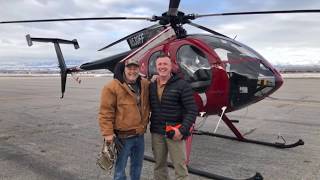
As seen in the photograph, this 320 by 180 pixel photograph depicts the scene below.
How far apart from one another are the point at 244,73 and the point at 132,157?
2.87 m

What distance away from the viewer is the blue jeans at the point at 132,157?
4.45 meters

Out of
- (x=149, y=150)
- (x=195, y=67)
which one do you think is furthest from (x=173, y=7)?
(x=149, y=150)

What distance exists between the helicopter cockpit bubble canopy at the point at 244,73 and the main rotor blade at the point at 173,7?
657 millimetres

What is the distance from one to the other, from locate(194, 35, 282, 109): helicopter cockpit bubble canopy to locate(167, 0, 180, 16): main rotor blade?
657 millimetres

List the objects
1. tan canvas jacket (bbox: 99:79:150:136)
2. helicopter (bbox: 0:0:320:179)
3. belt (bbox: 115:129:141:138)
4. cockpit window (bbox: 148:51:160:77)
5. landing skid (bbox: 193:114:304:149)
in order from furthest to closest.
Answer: landing skid (bbox: 193:114:304:149) → cockpit window (bbox: 148:51:160:77) → helicopter (bbox: 0:0:320:179) → belt (bbox: 115:129:141:138) → tan canvas jacket (bbox: 99:79:150:136)

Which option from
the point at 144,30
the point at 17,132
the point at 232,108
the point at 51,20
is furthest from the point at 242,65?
the point at 17,132

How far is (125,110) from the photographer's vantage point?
4.34 meters

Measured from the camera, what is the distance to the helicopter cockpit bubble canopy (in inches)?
258

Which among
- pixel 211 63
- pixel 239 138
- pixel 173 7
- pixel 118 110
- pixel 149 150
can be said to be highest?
pixel 173 7

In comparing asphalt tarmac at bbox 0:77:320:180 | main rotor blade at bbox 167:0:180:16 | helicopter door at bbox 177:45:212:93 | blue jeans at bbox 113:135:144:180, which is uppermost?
main rotor blade at bbox 167:0:180:16

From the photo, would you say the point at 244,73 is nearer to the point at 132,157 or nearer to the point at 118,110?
the point at 132,157

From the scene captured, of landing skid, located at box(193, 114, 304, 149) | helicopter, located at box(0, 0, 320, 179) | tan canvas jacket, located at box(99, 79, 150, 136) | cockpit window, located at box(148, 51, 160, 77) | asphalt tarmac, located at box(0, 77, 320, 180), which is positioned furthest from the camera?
landing skid, located at box(193, 114, 304, 149)

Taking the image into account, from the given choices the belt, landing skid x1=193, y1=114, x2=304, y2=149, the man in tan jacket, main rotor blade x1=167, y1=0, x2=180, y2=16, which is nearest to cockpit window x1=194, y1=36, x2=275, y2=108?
main rotor blade x1=167, y1=0, x2=180, y2=16

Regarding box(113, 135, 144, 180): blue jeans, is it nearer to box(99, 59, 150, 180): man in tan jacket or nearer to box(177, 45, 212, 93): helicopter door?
box(99, 59, 150, 180): man in tan jacket
